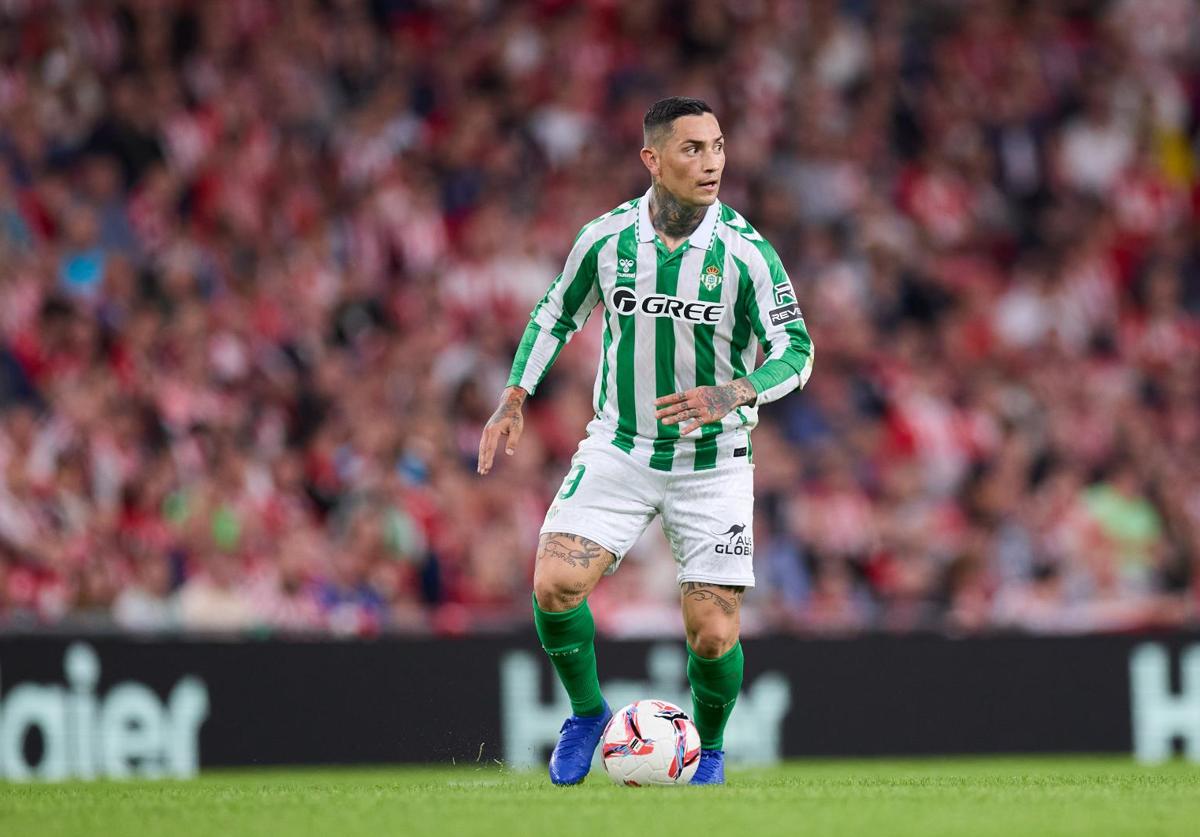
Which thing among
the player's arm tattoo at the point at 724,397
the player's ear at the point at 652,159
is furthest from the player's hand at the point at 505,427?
the player's ear at the point at 652,159

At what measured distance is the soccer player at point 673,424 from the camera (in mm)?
7242

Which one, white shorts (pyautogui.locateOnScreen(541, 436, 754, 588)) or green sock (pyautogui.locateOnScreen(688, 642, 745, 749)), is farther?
green sock (pyautogui.locateOnScreen(688, 642, 745, 749))

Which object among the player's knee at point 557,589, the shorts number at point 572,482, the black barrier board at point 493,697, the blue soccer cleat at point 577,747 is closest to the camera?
the player's knee at point 557,589

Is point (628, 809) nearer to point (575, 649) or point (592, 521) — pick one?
point (575, 649)

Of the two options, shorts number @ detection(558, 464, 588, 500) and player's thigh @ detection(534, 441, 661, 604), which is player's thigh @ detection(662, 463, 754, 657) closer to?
player's thigh @ detection(534, 441, 661, 604)

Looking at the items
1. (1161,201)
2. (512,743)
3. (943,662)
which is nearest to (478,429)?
(512,743)

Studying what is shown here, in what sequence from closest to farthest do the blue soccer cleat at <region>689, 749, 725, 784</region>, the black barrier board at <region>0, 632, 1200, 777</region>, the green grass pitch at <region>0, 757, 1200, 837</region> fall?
the green grass pitch at <region>0, 757, 1200, 837</region>, the blue soccer cleat at <region>689, 749, 725, 784</region>, the black barrier board at <region>0, 632, 1200, 777</region>

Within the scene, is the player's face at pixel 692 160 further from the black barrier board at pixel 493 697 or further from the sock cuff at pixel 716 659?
the black barrier board at pixel 493 697

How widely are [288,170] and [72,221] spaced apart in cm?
187

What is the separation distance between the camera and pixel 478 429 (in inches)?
528

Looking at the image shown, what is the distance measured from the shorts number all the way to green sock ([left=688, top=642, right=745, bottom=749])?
0.75m

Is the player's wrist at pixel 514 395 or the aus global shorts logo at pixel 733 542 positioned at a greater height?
the player's wrist at pixel 514 395

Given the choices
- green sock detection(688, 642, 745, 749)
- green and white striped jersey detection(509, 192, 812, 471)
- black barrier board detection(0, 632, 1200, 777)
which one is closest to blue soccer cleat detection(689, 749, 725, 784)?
green sock detection(688, 642, 745, 749)

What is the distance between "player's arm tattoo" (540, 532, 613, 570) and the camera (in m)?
7.21
